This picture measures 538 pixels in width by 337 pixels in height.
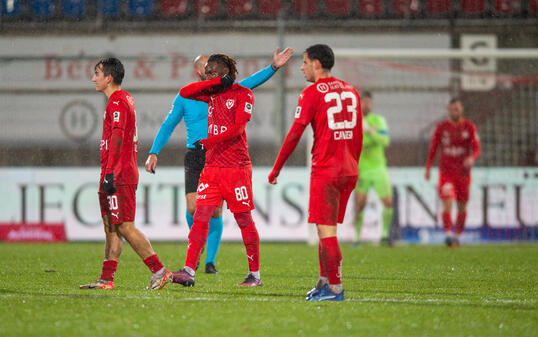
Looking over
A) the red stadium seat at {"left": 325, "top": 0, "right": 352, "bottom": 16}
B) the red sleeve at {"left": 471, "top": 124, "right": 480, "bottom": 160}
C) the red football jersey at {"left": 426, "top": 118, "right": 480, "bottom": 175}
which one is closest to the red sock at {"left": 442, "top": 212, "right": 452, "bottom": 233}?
the red football jersey at {"left": 426, "top": 118, "right": 480, "bottom": 175}

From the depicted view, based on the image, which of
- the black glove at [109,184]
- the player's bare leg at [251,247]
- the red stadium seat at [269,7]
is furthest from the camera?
the red stadium seat at [269,7]

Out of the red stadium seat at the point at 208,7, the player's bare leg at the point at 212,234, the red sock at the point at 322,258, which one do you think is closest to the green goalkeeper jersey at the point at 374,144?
the player's bare leg at the point at 212,234

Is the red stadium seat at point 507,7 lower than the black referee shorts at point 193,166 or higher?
higher

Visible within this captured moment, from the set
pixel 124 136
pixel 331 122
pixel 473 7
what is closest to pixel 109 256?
pixel 124 136

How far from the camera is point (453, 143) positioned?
12375 millimetres

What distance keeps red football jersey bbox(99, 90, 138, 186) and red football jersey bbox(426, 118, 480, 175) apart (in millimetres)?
6779

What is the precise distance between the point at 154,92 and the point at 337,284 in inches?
472

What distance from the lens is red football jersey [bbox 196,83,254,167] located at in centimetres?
659

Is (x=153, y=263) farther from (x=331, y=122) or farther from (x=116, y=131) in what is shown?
(x=331, y=122)

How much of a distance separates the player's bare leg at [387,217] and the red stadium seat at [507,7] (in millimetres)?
7774

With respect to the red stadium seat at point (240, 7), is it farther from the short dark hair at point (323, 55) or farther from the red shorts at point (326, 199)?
the red shorts at point (326, 199)

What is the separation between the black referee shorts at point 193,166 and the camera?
793cm

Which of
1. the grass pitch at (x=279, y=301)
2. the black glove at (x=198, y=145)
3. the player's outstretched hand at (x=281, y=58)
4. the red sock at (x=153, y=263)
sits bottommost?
the grass pitch at (x=279, y=301)

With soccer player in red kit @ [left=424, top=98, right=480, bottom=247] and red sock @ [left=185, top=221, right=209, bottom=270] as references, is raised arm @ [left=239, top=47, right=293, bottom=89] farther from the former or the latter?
soccer player in red kit @ [left=424, top=98, right=480, bottom=247]
